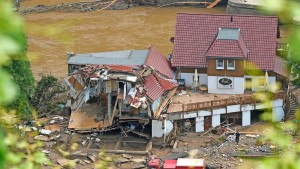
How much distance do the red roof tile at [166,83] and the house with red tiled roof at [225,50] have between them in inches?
49.4

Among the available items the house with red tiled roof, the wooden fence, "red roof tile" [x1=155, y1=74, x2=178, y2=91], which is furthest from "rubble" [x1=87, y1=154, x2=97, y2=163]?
the house with red tiled roof

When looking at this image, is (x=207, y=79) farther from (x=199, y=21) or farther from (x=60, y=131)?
(x=60, y=131)

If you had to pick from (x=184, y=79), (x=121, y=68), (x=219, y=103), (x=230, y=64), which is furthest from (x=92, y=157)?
(x=230, y=64)

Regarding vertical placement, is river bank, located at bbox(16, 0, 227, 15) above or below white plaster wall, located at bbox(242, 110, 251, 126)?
above

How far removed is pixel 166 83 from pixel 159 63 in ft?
5.87

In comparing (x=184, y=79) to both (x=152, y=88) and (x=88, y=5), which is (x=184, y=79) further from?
(x=88, y=5)

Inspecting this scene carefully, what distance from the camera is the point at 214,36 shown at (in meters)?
30.2

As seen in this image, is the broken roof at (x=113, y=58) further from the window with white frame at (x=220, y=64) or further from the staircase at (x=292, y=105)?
the staircase at (x=292, y=105)

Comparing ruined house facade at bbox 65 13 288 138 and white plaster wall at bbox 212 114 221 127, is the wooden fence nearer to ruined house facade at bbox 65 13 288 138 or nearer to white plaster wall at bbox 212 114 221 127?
ruined house facade at bbox 65 13 288 138

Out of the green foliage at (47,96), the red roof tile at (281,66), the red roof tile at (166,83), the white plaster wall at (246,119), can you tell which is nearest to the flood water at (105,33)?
the green foliage at (47,96)

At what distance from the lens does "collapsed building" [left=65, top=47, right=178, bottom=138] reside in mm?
26391

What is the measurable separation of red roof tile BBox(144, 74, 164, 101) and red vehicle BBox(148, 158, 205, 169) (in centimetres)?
357

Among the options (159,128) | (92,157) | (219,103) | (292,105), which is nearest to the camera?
(92,157)

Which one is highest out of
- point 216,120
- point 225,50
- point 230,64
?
point 225,50
